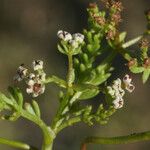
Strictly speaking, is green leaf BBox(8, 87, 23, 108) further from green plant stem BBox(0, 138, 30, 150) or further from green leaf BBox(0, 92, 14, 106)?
green plant stem BBox(0, 138, 30, 150)

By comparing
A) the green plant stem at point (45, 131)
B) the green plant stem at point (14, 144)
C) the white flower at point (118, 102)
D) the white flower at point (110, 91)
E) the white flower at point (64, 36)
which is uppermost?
the white flower at point (64, 36)

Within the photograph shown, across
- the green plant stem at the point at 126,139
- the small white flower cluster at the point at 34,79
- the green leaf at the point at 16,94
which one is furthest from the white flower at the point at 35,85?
the green plant stem at the point at 126,139

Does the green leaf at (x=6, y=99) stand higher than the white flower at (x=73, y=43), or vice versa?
the white flower at (x=73, y=43)

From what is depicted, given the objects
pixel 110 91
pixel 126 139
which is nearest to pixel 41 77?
pixel 110 91

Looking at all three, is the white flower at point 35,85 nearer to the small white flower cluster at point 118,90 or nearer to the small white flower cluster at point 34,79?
the small white flower cluster at point 34,79

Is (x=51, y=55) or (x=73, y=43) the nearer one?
(x=73, y=43)

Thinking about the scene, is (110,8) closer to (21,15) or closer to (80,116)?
(80,116)

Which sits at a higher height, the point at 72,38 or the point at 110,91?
the point at 72,38

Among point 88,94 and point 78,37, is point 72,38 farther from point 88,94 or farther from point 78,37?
point 88,94

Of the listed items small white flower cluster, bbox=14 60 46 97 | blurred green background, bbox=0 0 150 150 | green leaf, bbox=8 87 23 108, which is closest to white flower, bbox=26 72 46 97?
small white flower cluster, bbox=14 60 46 97
